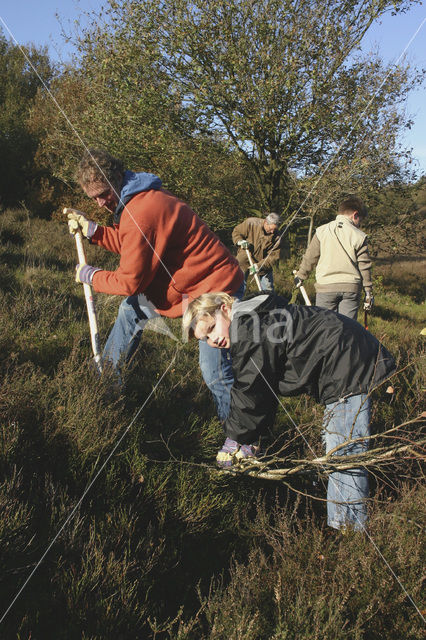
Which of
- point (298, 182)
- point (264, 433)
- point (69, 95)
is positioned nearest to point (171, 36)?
point (298, 182)

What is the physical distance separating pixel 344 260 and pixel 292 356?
3165mm

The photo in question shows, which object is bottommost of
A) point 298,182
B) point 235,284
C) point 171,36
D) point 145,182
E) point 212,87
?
point 235,284

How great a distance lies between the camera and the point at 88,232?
3992 mm

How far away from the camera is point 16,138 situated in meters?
17.3

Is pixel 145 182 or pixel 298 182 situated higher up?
pixel 298 182

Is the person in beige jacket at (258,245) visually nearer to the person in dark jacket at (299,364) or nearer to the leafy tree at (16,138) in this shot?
the person in dark jacket at (299,364)

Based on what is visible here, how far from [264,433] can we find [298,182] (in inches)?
377

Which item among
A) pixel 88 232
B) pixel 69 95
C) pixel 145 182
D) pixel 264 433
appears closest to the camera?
pixel 264 433

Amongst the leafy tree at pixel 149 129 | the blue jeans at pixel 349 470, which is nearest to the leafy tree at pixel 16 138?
the leafy tree at pixel 149 129

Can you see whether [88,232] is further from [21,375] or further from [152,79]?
[152,79]

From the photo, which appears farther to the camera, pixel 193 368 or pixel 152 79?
pixel 152 79

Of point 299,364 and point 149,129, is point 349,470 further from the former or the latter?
point 149,129

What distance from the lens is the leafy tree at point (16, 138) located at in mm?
16562

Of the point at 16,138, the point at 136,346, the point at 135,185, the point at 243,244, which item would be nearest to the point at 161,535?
the point at 136,346
